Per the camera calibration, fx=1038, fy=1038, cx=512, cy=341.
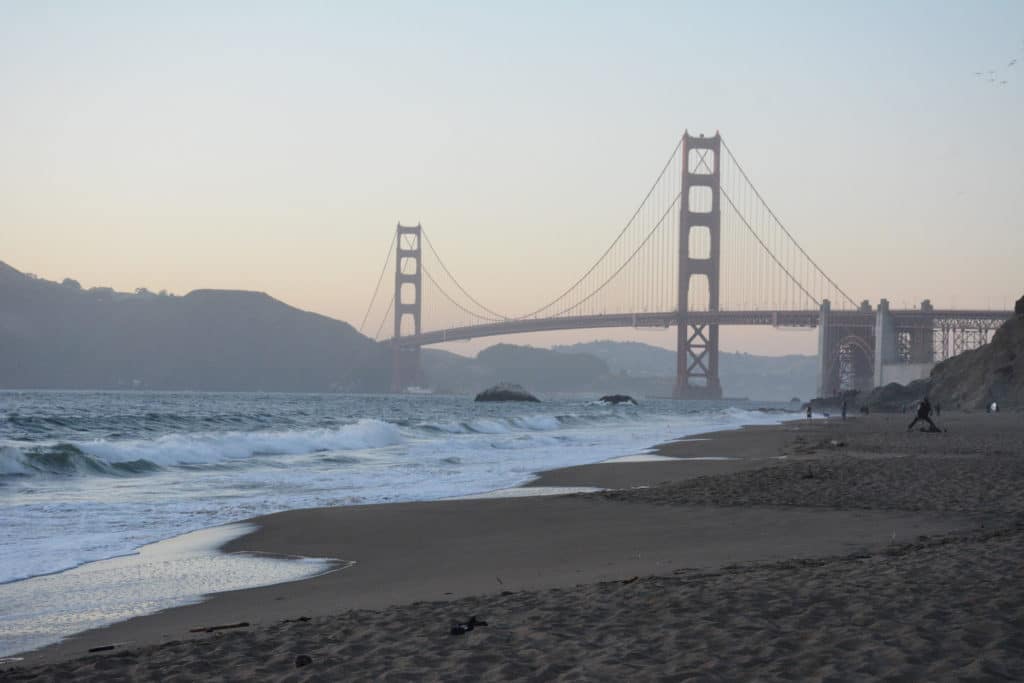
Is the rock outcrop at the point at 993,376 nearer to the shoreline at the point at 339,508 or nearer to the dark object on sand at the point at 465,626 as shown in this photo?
the shoreline at the point at 339,508

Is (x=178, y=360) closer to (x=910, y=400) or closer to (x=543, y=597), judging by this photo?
(x=910, y=400)

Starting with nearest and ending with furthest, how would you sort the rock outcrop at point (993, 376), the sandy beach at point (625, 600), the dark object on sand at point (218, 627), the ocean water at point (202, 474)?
the sandy beach at point (625, 600)
the dark object on sand at point (218, 627)
the ocean water at point (202, 474)
the rock outcrop at point (993, 376)

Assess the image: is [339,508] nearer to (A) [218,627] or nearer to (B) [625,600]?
(A) [218,627]

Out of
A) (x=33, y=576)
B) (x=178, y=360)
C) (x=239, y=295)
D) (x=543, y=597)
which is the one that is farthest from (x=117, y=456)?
(x=239, y=295)

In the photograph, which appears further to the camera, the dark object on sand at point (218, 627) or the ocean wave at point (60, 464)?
the ocean wave at point (60, 464)

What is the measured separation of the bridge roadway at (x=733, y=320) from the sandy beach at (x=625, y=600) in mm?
57803

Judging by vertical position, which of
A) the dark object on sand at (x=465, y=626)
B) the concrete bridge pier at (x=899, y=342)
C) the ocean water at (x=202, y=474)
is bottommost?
the ocean water at (x=202, y=474)

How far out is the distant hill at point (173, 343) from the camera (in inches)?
3708

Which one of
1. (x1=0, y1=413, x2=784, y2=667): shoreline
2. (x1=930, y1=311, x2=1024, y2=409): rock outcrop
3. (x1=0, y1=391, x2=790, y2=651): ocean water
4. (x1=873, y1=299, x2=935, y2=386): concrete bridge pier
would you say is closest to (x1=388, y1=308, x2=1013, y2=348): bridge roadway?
(x1=873, y1=299, x2=935, y2=386): concrete bridge pier

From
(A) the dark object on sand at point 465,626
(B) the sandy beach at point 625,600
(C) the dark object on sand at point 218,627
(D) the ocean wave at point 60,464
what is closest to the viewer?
(B) the sandy beach at point 625,600

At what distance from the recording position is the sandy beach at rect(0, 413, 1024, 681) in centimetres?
348

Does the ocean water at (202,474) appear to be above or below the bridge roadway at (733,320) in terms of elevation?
below

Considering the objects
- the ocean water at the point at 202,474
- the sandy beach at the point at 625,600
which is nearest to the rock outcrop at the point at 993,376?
the ocean water at the point at 202,474

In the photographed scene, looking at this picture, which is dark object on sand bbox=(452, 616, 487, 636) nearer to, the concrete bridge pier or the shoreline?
the shoreline
